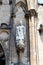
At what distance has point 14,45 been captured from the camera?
7859 millimetres

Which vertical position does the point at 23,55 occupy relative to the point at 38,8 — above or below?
below

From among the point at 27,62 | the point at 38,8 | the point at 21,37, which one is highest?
the point at 38,8

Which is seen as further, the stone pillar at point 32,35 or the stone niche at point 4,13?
the stone niche at point 4,13

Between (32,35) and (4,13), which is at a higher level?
(4,13)

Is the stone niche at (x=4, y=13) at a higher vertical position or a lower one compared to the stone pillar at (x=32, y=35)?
higher

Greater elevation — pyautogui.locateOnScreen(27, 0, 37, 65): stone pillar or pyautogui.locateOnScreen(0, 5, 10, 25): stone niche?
pyautogui.locateOnScreen(0, 5, 10, 25): stone niche

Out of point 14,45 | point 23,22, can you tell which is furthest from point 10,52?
point 23,22

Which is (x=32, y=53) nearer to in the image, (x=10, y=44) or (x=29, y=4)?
(x=10, y=44)

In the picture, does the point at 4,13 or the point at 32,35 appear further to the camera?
the point at 4,13

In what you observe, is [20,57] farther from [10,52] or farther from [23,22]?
[23,22]

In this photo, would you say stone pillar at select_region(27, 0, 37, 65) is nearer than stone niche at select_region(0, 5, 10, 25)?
Yes

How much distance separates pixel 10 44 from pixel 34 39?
0.48m

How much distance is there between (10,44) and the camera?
789 centimetres

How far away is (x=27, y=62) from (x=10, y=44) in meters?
0.49
